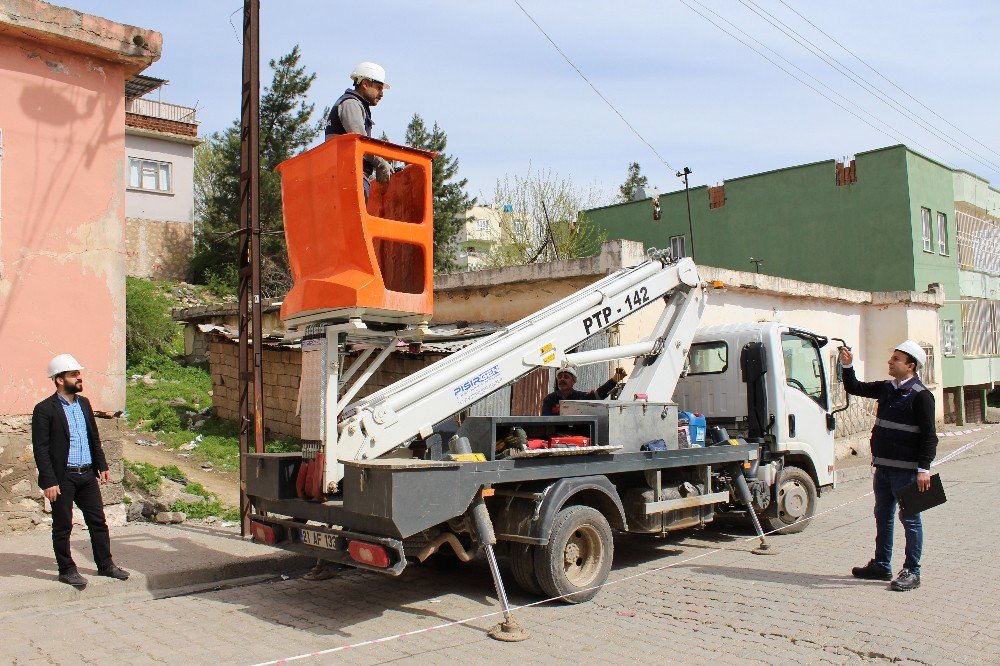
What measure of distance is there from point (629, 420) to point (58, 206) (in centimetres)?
617

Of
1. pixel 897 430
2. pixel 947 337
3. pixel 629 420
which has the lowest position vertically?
pixel 897 430

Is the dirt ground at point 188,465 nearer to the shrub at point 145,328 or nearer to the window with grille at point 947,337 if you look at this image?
the shrub at point 145,328

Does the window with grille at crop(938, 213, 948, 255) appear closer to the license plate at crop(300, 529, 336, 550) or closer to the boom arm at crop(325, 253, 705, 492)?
the boom arm at crop(325, 253, 705, 492)

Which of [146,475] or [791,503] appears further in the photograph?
[146,475]

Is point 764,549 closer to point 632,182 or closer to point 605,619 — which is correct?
point 605,619

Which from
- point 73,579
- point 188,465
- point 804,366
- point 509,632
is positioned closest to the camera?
point 509,632

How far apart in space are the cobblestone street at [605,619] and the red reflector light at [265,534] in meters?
0.49

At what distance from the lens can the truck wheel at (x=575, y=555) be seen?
5961 millimetres

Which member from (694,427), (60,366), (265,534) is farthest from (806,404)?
(60,366)

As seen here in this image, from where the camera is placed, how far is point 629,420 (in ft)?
22.8

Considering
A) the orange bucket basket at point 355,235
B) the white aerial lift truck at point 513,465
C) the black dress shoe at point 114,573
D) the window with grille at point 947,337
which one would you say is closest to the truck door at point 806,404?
the white aerial lift truck at point 513,465

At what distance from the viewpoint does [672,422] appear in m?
7.47

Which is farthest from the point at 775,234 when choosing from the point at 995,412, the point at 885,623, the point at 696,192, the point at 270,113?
the point at 885,623

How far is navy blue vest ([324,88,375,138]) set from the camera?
5.77 metres
